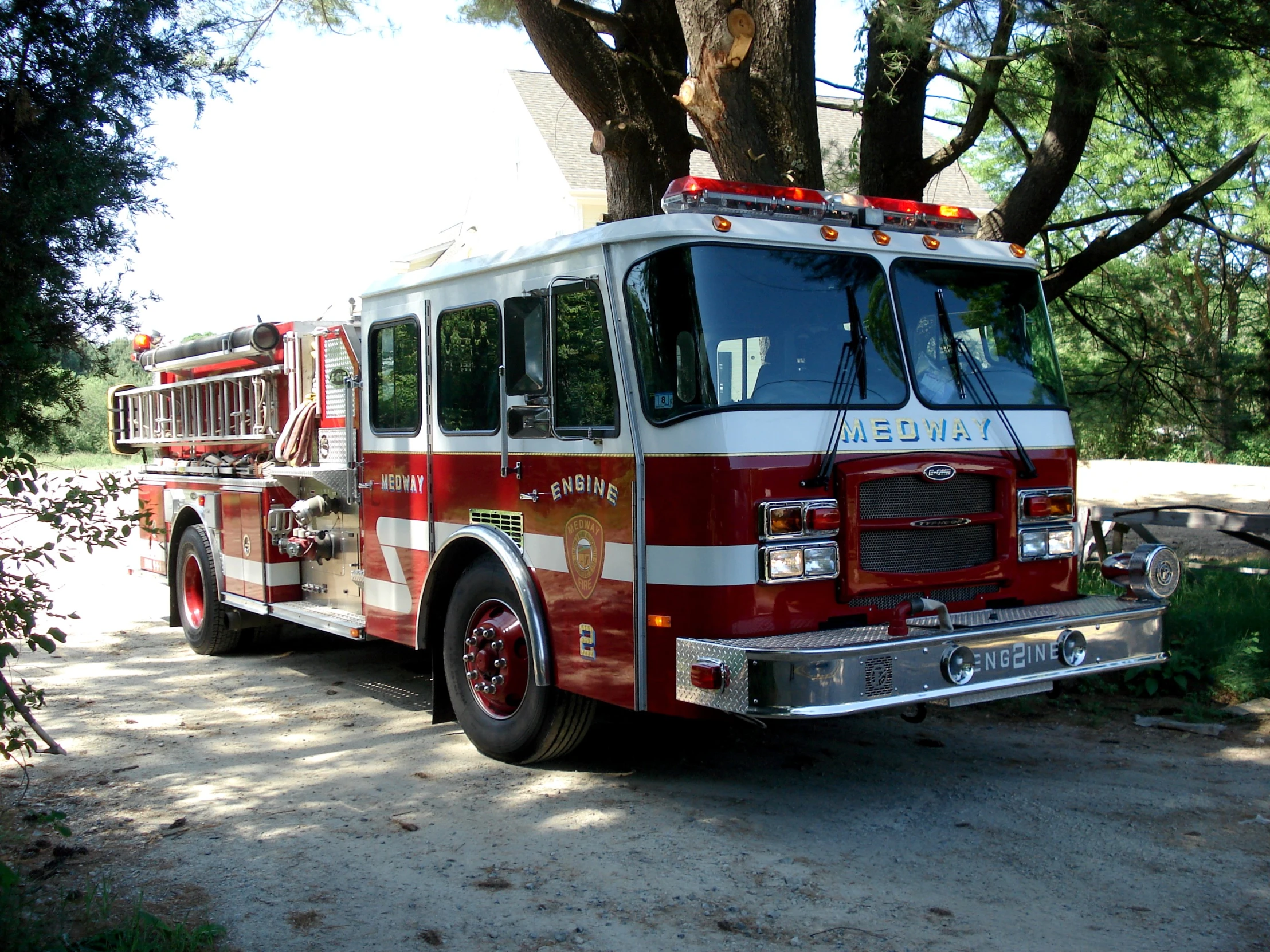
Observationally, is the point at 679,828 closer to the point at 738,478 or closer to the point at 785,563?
the point at 785,563

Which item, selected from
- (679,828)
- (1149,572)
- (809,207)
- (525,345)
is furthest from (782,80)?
(679,828)

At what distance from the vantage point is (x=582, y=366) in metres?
5.39

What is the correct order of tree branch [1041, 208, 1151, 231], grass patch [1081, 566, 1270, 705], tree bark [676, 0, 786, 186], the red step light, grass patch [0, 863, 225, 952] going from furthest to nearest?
tree branch [1041, 208, 1151, 231] < tree bark [676, 0, 786, 186] < grass patch [1081, 566, 1270, 705] < the red step light < grass patch [0, 863, 225, 952]

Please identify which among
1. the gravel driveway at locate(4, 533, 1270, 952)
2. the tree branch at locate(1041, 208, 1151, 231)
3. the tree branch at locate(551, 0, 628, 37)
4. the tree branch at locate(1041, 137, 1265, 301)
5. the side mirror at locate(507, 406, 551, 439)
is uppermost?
the tree branch at locate(551, 0, 628, 37)

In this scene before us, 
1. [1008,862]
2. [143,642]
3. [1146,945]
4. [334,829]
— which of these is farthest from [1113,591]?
[143,642]

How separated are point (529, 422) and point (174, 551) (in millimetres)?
5157

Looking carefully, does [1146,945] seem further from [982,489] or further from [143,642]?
[143,642]

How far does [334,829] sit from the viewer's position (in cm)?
504

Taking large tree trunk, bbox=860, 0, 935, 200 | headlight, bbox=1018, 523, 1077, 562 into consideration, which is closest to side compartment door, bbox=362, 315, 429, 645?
headlight, bbox=1018, 523, 1077, 562

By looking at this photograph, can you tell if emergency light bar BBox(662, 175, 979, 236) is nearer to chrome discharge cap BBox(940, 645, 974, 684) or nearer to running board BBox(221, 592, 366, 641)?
chrome discharge cap BBox(940, 645, 974, 684)

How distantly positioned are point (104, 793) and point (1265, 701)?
20.2 ft

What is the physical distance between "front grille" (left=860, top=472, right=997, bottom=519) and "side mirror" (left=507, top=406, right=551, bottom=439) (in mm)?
1513

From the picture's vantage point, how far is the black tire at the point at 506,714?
5.71 metres

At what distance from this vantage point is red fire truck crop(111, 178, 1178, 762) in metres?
4.84
